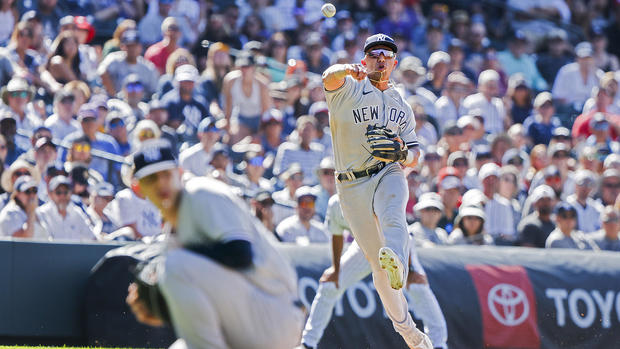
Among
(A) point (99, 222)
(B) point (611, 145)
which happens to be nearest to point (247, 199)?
(A) point (99, 222)

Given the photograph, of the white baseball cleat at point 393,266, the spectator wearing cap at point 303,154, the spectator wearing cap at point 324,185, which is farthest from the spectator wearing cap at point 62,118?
the white baseball cleat at point 393,266

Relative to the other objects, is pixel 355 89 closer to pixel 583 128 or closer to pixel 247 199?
pixel 247 199

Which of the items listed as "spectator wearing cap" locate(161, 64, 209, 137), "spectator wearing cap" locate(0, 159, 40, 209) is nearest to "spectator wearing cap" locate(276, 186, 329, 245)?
"spectator wearing cap" locate(161, 64, 209, 137)

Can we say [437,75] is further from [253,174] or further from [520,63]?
[253,174]

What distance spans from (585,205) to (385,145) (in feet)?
23.3

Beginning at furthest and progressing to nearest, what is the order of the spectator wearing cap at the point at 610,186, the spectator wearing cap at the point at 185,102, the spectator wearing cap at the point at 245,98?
1. the spectator wearing cap at the point at 245,98
2. the spectator wearing cap at the point at 610,186
3. the spectator wearing cap at the point at 185,102

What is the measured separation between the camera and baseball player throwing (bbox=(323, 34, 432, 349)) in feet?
26.6

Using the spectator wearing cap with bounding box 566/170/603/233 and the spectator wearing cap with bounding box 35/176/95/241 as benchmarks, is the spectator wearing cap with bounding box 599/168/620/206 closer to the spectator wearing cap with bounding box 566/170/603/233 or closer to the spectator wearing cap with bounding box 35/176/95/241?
the spectator wearing cap with bounding box 566/170/603/233

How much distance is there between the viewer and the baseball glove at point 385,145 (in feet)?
26.3

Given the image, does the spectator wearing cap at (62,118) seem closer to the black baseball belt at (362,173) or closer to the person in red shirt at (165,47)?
the person in red shirt at (165,47)

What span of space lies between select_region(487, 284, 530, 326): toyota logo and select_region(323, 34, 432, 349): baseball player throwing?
320 cm

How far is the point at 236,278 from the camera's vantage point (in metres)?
5.07

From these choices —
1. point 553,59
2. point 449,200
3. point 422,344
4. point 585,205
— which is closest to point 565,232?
point 449,200

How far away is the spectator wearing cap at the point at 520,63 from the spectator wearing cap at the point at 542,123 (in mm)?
2270
